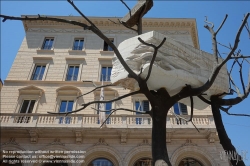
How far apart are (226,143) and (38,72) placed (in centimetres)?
1770

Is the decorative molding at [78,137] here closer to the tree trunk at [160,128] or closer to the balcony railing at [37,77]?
the balcony railing at [37,77]

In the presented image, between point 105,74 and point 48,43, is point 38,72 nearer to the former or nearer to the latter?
point 48,43

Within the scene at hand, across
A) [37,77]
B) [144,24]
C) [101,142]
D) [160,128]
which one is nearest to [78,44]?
[37,77]

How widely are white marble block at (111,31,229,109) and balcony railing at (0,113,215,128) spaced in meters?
8.83

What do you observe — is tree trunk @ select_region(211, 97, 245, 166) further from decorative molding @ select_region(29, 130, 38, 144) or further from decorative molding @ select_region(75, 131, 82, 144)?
decorative molding @ select_region(29, 130, 38, 144)

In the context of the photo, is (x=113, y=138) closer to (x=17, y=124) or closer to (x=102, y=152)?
(x=102, y=152)

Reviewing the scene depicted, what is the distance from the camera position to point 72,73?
19.3 meters

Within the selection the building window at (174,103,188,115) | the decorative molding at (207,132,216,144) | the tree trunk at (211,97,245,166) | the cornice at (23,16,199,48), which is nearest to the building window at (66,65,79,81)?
the cornice at (23,16,199,48)

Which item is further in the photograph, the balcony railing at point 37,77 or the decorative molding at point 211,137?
the balcony railing at point 37,77

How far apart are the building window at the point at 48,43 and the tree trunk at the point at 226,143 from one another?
18.8 m

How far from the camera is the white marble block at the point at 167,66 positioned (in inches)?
211

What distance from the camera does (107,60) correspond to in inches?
792

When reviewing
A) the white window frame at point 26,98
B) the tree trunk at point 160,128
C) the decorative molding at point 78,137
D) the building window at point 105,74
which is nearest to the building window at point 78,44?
the building window at point 105,74

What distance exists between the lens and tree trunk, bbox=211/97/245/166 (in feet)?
14.6
